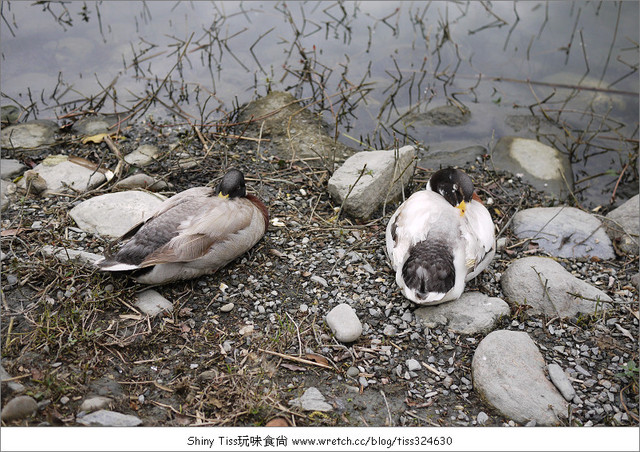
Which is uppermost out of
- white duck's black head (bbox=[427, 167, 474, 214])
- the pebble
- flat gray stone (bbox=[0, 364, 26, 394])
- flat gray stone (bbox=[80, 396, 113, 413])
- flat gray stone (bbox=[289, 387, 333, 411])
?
white duck's black head (bbox=[427, 167, 474, 214])

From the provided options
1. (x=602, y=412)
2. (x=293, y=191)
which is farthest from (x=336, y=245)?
(x=602, y=412)

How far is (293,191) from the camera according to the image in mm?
5180

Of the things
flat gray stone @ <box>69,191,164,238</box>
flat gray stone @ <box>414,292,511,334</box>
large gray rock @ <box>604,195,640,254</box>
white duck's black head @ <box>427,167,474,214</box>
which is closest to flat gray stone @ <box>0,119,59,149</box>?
flat gray stone @ <box>69,191,164,238</box>

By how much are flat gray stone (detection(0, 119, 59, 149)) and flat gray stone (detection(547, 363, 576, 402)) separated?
16.3ft

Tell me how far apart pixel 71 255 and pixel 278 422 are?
2.03m

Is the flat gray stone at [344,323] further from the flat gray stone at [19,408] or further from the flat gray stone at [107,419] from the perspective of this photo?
the flat gray stone at [19,408]

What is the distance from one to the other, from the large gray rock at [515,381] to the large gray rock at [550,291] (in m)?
0.50

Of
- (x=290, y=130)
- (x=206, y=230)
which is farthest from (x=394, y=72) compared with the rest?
(x=206, y=230)

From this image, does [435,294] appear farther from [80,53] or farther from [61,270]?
[80,53]

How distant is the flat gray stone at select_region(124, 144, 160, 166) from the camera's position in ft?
17.4

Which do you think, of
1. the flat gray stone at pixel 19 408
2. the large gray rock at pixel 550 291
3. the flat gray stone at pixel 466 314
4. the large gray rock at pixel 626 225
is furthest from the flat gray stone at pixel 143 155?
the large gray rock at pixel 626 225

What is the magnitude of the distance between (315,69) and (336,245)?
3167 millimetres

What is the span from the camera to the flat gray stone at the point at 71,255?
4000 millimetres

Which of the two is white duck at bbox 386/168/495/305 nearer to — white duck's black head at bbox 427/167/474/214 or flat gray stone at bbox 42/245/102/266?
white duck's black head at bbox 427/167/474/214
